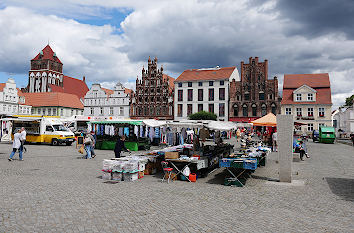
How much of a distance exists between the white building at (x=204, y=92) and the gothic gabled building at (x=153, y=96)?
1.91 meters

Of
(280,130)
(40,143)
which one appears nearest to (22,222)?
(280,130)

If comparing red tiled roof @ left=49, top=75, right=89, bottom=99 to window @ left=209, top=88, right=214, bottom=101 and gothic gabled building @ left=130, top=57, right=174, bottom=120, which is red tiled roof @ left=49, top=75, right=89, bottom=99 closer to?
gothic gabled building @ left=130, top=57, right=174, bottom=120

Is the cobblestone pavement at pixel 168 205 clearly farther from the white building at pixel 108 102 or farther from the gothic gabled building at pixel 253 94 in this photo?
the white building at pixel 108 102

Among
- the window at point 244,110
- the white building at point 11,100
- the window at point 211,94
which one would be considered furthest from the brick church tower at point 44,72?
the window at point 244,110

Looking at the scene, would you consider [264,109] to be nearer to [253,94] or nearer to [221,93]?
[253,94]

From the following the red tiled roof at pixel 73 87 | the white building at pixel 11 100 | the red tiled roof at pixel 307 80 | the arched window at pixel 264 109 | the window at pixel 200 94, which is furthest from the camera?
the red tiled roof at pixel 73 87

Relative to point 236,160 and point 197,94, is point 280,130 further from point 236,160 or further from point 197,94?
point 197,94

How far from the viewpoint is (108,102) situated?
6075 cm

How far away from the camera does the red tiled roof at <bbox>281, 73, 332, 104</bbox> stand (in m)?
49.8

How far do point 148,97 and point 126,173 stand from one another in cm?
4820

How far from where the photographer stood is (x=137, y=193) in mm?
8086

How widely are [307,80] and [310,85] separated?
5.33 feet

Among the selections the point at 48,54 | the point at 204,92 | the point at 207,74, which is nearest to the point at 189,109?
the point at 204,92

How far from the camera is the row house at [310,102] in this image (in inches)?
1935
